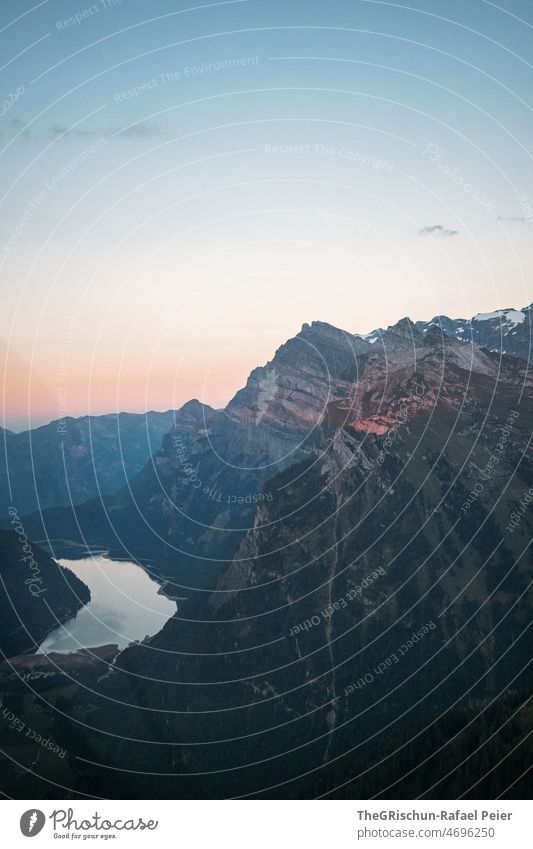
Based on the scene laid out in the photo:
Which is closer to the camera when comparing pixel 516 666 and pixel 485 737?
pixel 485 737

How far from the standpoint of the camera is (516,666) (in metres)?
194

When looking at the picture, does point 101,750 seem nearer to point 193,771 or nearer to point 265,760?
point 193,771
